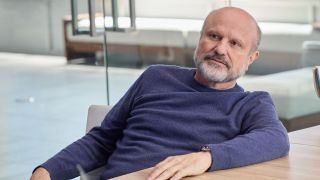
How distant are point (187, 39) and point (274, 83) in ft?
2.19

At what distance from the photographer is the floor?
4.74 meters

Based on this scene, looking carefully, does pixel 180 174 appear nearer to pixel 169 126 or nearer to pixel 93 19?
pixel 169 126

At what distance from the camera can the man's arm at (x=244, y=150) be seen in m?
1.77

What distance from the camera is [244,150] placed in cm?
188

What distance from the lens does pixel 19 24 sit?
19.2 ft

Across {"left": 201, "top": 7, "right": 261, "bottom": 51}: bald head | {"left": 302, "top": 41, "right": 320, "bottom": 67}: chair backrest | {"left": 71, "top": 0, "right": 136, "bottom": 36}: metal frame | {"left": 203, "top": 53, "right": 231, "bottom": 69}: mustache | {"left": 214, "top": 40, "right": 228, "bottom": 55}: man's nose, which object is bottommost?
{"left": 302, "top": 41, "right": 320, "bottom": 67}: chair backrest

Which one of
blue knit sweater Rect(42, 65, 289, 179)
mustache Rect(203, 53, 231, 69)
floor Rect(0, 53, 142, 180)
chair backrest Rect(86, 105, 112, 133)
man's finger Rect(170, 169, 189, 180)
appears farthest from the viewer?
floor Rect(0, 53, 142, 180)

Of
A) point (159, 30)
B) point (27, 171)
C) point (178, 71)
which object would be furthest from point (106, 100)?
point (178, 71)

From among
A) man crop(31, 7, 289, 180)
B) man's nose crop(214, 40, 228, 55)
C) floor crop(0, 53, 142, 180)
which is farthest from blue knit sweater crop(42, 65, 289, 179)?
floor crop(0, 53, 142, 180)

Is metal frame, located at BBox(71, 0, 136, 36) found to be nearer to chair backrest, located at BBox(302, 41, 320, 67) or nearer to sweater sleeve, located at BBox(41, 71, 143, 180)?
chair backrest, located at BBox(302, 41, 320, 67)

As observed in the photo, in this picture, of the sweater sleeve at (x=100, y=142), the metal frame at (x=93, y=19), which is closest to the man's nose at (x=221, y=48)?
the sweater sleeve at (x=100, y=142)

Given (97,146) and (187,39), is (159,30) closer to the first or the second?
(187,39)

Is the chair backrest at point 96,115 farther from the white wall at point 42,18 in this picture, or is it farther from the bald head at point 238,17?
the white wall at point 42,18

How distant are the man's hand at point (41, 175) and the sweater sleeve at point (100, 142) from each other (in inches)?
3.1
